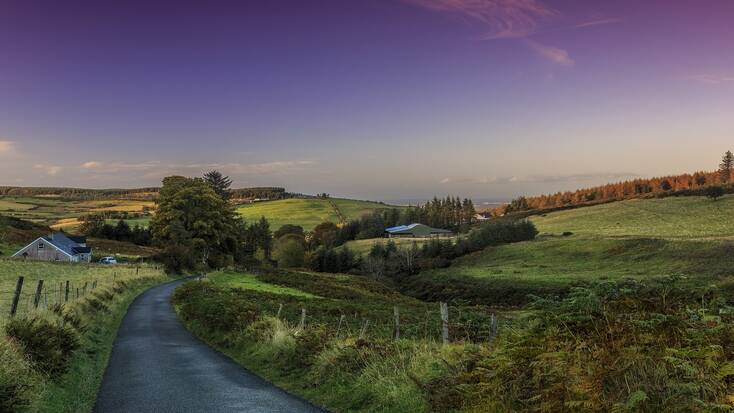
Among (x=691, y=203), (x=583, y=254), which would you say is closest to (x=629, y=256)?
(x=583, y=254)

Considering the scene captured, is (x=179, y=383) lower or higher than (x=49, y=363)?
lower

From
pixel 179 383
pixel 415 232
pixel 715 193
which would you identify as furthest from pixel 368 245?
pixel 179 383

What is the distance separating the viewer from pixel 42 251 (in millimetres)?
A: 89125

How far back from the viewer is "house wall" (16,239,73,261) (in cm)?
8701

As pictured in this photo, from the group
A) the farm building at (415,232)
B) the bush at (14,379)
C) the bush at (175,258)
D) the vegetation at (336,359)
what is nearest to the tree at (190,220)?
the bush at (175,258)

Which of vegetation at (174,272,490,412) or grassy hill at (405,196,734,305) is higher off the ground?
vegetation at (174,272,490,412)

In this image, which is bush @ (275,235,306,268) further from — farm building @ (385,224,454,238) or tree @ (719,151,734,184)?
tree @ (719,151,734,184)

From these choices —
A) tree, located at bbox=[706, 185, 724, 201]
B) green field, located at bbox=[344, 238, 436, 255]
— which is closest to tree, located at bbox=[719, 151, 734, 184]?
tree, located at bbox=[706, 185, 724, 201]

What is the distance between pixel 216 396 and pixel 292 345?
3.58m

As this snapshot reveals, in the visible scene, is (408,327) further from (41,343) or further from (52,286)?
(52,286)

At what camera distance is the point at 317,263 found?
112 meters

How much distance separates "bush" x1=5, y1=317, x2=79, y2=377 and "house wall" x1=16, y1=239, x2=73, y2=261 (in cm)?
8343

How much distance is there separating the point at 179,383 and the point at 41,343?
3.62 m

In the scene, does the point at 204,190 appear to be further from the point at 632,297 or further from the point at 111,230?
the point at 632,297
